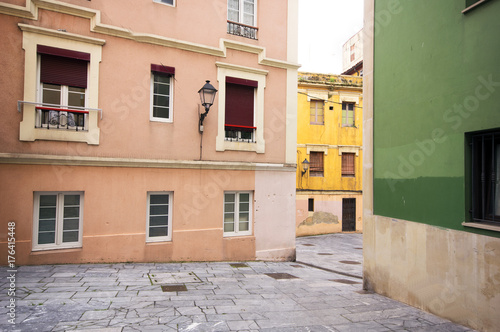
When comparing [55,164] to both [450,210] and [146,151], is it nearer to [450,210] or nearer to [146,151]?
[146,151]

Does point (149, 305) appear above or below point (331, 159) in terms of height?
below

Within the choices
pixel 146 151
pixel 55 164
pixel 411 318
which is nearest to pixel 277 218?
A: pixel 146 151

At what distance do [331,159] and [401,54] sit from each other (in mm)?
15443

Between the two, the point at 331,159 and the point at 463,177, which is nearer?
the point at 463,177

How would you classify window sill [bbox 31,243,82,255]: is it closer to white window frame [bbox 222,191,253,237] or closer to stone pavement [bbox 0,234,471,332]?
stone pavement [bbox 0,234,471,332]

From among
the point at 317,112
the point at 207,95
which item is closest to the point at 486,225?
the point at 207,95

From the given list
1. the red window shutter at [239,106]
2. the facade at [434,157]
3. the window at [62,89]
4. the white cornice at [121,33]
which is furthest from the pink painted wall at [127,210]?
the facade at [434,157]

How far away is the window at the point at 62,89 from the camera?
26.2 ft

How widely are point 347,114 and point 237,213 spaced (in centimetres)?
1483

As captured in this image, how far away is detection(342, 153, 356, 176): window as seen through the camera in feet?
73.3

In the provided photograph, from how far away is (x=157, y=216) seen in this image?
926cm

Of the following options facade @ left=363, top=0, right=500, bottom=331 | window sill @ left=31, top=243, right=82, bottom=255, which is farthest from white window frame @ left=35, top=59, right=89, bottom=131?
facade @ left=363, top=0, right=500, bottom=331

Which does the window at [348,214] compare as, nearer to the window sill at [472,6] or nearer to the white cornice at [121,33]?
the white cornice at [121,33]

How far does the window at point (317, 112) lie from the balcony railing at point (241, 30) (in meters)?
11.6
